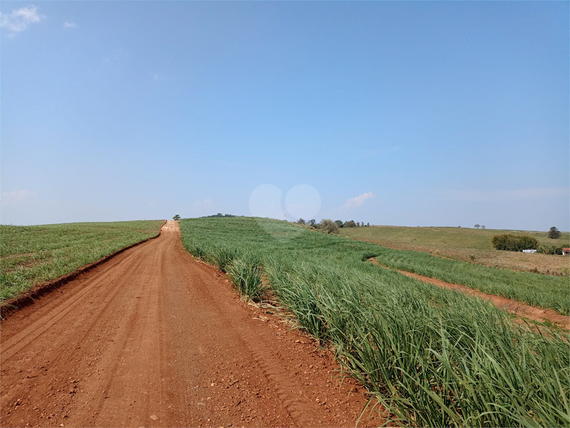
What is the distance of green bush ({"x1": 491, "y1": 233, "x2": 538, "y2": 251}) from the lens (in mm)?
77125

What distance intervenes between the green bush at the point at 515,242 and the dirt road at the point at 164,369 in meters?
92.2

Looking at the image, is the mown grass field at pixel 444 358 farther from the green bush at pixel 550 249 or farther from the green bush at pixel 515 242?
the green bush at pixel 515 242

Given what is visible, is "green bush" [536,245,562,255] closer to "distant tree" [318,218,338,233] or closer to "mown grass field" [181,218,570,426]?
"distant tree" [318,218,338,233]

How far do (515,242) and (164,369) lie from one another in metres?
95.9

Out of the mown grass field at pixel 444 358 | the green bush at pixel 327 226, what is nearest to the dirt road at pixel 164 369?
the mown grass field at pixel 444 358

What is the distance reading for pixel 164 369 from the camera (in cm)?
444

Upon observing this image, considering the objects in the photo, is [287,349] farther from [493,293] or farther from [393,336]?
[493,293]

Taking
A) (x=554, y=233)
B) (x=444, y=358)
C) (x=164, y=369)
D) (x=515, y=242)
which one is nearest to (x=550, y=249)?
(x=515, y=242)

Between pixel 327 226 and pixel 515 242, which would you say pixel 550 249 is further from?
pixel 327 226

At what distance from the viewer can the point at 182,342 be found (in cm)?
541

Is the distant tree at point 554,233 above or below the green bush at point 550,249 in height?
above

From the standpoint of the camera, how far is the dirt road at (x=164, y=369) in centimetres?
347

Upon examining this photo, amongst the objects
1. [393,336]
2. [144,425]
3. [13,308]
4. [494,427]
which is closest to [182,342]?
[144,425]

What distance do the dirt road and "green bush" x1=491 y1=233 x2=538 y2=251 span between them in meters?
92.2
